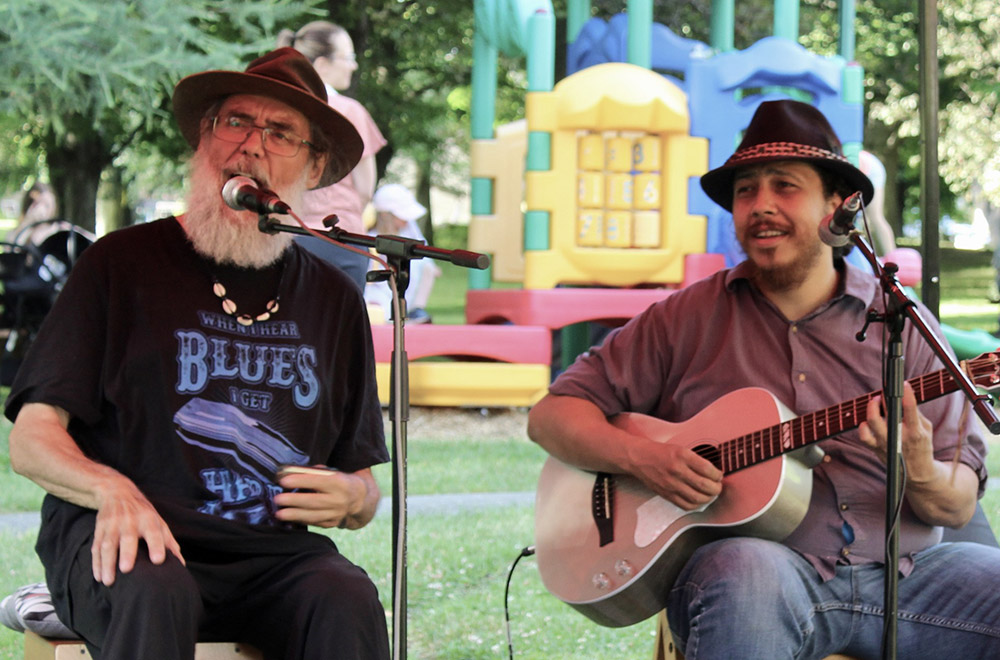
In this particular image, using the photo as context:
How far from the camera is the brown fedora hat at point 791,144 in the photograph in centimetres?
319

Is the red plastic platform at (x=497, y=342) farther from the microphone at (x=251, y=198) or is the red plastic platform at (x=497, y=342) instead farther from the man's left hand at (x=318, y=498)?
the microphone at (x=251, y=198)

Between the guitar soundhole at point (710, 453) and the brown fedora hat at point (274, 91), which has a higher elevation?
the brown fedora hat at point (274, 91)

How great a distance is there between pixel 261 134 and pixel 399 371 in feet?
3.04

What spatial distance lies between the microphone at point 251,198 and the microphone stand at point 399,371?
38 millimetres

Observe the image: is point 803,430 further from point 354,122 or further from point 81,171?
point 81,171

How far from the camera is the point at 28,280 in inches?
349

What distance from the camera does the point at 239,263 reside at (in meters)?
2.84

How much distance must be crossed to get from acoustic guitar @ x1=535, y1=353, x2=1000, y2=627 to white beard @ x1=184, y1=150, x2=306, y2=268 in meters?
1.01

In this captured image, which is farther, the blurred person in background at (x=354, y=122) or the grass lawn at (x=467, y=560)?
the blurred person in background at (x=354, y=122)

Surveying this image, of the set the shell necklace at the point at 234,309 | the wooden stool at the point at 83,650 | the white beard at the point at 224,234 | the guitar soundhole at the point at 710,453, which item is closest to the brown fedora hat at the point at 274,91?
the white beard at the point at 224,234

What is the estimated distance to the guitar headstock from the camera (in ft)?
8.43

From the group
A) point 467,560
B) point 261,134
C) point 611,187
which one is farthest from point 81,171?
point 261,134

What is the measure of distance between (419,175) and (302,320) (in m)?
29.9

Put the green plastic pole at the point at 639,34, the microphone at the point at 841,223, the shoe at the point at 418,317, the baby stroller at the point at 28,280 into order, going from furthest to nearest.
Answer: the shoe at the point at 418,317, the baby stroller at the point at 28,280, the green plastic pole at the point at 639,34, the microphone at the point at 841,223
